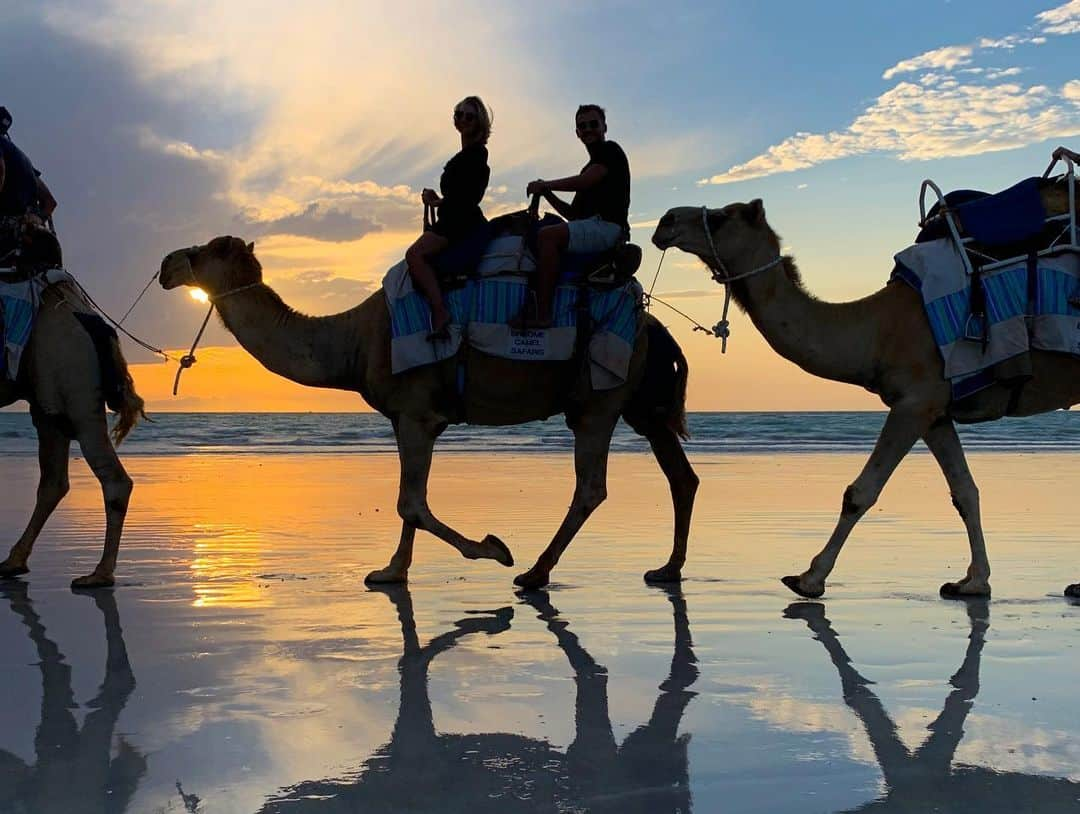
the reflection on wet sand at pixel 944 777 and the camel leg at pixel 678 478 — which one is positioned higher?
the camel leg at pixel 678 478

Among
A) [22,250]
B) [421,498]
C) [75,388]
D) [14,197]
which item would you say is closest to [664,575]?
[421,498]

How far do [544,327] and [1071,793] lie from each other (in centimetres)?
445

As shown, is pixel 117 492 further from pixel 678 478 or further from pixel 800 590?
pixel 800 590

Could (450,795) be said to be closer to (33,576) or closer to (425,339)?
(425,339)

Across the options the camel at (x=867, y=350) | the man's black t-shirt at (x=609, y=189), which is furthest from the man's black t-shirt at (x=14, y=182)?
the camel at (x=867, y=350)

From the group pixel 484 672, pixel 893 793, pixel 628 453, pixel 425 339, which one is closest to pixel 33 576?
pixel 425 339

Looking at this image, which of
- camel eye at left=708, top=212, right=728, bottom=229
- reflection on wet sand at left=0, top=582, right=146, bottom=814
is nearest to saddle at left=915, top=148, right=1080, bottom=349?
camel eye at left=708, top=212, right=728, bottom=229

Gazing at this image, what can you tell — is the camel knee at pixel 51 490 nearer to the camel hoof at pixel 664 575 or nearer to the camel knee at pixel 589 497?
the camel knee at pixel 589 497

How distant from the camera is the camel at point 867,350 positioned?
7.00 meters

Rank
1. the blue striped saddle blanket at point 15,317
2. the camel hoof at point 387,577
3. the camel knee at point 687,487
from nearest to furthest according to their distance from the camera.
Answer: the camel hoof at point 387,577
the blue striped saddle blanket at point 15,317
the camel knee at point 687,487

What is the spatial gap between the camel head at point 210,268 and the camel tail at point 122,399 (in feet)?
1.93

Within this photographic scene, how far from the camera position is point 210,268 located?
307 inches

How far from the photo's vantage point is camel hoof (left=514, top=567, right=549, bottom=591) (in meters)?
7.34

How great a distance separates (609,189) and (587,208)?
0.60ft
